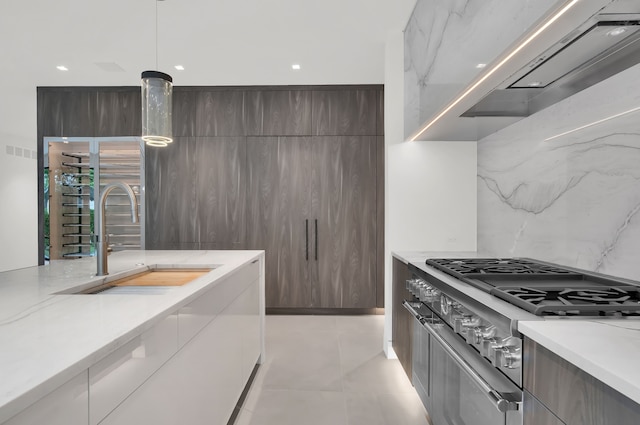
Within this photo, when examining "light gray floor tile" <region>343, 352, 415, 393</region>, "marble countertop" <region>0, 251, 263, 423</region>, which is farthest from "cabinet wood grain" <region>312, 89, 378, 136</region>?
"marble countertop" <region>0, 251, 263, 423</region>

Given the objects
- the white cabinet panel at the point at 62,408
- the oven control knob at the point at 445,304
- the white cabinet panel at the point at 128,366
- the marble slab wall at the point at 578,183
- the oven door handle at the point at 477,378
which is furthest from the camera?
the oven control knob at the point at 445,304

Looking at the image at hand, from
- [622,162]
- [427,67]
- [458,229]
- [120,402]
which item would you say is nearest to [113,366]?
[120,402]

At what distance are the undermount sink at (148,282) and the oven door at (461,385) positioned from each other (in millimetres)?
1289

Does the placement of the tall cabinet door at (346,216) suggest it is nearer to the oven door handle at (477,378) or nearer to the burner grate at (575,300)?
the oven door handle at (477,378)

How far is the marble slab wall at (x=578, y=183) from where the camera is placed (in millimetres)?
1408

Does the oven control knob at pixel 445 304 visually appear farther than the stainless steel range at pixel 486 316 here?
Yes

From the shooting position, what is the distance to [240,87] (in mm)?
4336

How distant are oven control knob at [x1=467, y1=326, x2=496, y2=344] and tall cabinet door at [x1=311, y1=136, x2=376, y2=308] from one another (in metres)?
2.96

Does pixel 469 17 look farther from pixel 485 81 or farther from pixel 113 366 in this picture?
pixel 113 366

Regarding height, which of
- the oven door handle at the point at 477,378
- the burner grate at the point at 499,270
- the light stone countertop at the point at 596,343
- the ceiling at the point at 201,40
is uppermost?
the ceiling at the point at 201,40

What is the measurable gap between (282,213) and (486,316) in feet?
10.8

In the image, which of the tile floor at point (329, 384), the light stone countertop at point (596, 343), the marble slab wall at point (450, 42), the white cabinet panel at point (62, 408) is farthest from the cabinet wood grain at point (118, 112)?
the light stone countertop at point (596, 343)

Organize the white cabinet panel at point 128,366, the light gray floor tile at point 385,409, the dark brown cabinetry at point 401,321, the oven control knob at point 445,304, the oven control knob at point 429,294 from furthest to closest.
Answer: the dark brown cabinetry at point 401,321
the light gray floor tile at point 385,409
the oven control knob at point 429,294
the oven control knob at point 445,304
the white cabinet panel at point 128,366

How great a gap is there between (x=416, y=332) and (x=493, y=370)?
97cm
